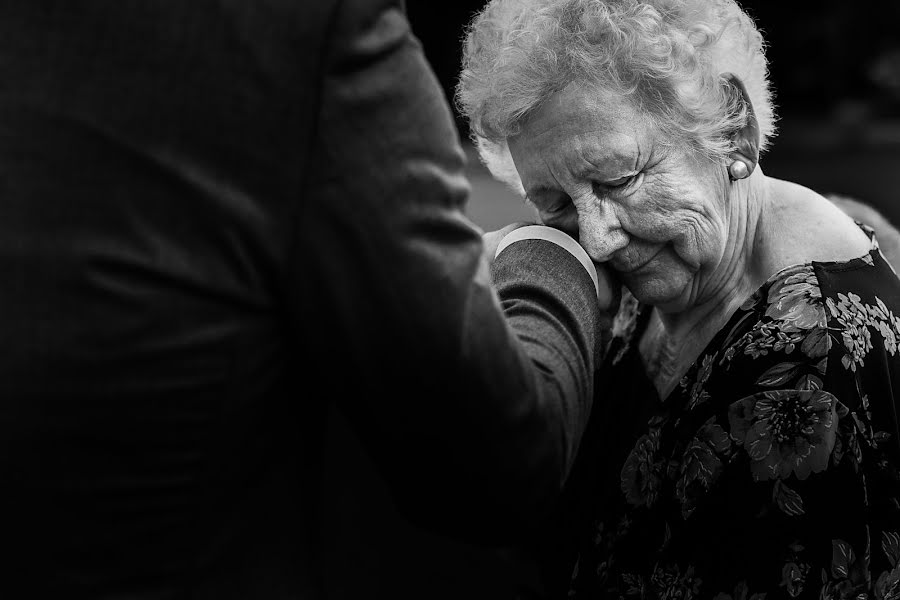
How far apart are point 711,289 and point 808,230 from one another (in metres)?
0.21

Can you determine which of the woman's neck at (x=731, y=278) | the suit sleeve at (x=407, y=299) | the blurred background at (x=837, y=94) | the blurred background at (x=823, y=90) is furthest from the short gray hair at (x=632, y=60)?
the blurred background at (x=837, y=94)

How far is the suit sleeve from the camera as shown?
37.9 inches

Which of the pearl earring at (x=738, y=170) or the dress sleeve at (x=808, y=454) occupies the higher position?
the pearl earring at (x=738, y=170)

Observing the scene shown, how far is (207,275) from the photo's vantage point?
3.17 feet

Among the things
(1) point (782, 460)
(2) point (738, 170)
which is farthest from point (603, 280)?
(1) point (782, 460)

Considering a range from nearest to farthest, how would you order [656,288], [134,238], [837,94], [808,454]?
[134,238] < [808,454] < [656,288] < [837,94]

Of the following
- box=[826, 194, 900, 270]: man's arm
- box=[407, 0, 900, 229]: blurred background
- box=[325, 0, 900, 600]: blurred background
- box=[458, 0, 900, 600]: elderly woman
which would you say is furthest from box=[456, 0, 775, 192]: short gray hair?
box=[407, 0, 900, 229]: blurred background

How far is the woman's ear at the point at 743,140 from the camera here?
170cm

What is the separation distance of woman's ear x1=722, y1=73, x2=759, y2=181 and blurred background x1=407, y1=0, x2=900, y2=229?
7310 millimetres

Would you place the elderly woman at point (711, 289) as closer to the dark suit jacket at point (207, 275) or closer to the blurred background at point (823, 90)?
the dark suit jacket at point (207, 275)

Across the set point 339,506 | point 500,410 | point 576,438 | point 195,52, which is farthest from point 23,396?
point 339,506

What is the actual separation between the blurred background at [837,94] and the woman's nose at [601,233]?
739 cm

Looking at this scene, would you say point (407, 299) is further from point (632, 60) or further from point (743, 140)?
point (743, 140)

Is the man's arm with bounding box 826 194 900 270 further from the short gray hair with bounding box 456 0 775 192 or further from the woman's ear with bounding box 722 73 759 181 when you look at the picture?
the short gray hair with bounding box 456 0 775 192
